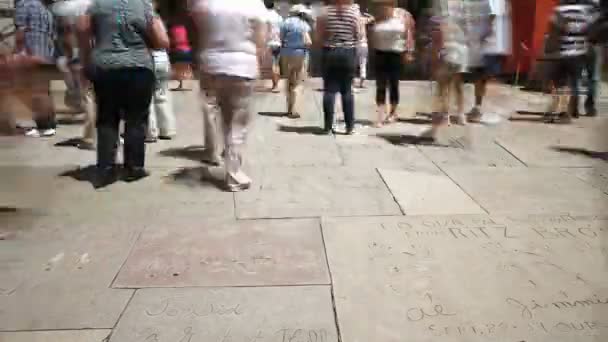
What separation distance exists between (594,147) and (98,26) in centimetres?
573

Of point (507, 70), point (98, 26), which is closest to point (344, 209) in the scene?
point (98, 26)

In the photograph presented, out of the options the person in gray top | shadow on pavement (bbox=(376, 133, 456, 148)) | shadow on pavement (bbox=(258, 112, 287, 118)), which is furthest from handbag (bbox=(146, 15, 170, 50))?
shadow on pavement (bbox=(258, 112, 287, 118))

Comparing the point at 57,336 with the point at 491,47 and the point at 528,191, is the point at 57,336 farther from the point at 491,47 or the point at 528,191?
the point at 491,47

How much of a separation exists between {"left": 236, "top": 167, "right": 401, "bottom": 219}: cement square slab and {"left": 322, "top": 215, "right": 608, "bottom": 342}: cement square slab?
12.2 inches

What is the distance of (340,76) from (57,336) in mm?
4935

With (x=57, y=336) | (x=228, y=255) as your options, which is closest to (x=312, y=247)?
(x=228, y=255)

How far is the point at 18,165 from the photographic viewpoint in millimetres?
5977

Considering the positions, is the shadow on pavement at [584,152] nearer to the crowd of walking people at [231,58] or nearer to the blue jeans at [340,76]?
the crowd of walking people at [231,58]

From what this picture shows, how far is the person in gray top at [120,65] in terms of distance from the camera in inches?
199

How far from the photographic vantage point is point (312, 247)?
4.03 metres

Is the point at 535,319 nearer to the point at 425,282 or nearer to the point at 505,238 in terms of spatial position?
the point at 425,282

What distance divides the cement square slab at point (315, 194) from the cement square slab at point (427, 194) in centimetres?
11

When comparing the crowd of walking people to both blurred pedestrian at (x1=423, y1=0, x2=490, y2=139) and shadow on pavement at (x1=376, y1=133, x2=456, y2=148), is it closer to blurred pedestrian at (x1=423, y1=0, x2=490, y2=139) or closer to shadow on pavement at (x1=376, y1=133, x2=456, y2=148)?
blurred pedestrian at (x1=423, y1=0, x2=490, y2=139)
